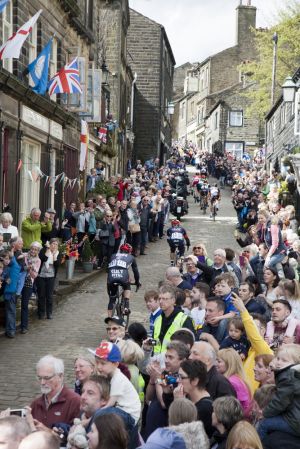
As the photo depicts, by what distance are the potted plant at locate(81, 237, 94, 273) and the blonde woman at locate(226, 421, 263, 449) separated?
15.3m

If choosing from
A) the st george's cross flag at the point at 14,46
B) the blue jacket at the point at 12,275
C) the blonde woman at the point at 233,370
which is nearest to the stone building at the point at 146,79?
the st george's cross flag at the point at 14,46

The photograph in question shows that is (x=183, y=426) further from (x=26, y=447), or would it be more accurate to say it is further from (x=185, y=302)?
(x=185, y=302)

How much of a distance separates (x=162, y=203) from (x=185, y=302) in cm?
1776

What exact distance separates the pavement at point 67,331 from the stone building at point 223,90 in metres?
45.8

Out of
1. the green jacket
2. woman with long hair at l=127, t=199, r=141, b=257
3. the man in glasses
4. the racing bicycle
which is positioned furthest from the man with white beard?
the man in glasses

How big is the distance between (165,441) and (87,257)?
1594 cm

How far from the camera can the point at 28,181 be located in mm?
20266

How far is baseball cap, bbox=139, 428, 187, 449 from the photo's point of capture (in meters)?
4.64

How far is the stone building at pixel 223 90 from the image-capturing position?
68625 millimetres

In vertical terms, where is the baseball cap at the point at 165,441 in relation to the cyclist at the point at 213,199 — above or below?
below

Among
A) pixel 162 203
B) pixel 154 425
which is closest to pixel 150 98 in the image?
pixel 162 203

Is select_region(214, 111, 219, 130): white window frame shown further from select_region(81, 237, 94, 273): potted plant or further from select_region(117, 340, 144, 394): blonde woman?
select_region(117, 340, 144, 394): blonde woman

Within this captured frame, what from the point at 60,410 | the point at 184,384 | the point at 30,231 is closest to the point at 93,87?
the point at 30,231

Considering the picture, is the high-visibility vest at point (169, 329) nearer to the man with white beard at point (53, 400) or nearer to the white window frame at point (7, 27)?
the man with white beard at point (53, 400)
